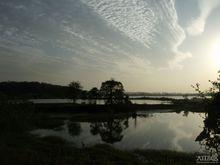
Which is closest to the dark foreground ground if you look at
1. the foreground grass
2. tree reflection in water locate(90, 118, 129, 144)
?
the foreground grass

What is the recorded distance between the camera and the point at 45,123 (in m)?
69.5

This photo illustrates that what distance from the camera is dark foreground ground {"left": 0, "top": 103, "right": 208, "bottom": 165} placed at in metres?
24.7

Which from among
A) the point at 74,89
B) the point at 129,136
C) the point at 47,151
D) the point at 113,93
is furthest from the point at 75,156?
the point at 74,89

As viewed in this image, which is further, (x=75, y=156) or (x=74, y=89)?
(x=74, y=89)

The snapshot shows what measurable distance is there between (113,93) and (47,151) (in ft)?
310

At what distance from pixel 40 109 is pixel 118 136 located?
1790 inches

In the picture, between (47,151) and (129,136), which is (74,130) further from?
(47,151)

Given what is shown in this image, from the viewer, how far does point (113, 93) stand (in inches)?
4941

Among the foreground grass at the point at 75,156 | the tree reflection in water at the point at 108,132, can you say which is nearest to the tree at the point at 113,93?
the tree reflection in water at the point at 108,132

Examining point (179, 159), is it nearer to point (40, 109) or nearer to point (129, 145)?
point (129, 145)

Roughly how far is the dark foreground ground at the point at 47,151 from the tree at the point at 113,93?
53037mm

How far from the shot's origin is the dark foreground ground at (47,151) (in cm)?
2466

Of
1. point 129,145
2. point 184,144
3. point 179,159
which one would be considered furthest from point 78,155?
point 184,144

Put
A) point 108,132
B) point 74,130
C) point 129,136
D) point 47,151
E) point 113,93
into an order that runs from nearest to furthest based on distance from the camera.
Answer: point 47,151
point 129,136
point 74,130
point 108,132
point 113,93
